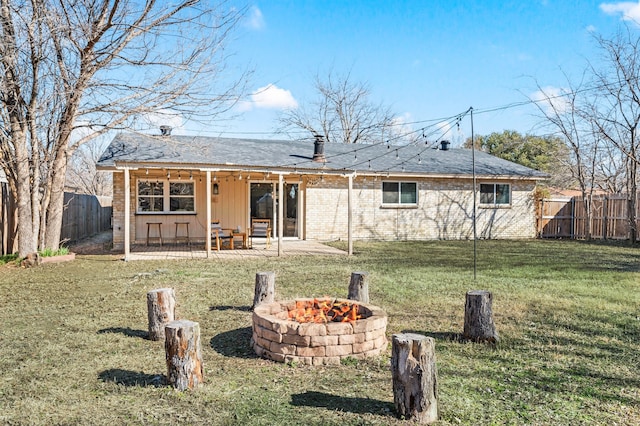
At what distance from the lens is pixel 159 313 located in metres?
4.73

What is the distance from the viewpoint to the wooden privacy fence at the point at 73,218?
10617mm

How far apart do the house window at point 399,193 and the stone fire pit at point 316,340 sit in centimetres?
1214

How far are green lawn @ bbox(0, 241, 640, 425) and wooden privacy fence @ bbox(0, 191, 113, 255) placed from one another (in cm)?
273

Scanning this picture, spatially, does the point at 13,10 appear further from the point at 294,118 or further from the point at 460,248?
the point at 294,118

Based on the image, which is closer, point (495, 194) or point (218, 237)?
point (218, 237)

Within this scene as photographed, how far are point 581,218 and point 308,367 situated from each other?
18081 mm

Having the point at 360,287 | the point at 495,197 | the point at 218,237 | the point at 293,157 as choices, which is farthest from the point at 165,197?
the point at 495,197

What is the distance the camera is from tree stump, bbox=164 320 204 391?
3443mm

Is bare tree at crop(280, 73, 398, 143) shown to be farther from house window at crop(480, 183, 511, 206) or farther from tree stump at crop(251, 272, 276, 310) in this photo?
tree stump at crop(251, 272, 276, 310)

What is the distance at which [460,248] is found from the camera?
45.2 feet

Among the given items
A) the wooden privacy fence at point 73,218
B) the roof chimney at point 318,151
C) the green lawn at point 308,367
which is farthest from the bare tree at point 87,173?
the green lawn at point 308,367

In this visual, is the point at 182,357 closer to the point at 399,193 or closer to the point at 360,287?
the point at 360,287

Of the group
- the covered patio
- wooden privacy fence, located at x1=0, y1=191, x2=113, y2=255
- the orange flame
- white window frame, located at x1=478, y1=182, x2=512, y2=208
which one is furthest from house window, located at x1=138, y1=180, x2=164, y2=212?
white window frame, located at x1=478, y1=182, x2=512, y2=208

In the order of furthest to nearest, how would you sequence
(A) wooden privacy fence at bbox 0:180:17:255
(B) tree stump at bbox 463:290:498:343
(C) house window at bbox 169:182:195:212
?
(C) house window at bbox 169:182:195:212 < (A) wooden privacy fence at bbox 0:180:17:255 < (B) tree stump at bbox 463:290:498:343
